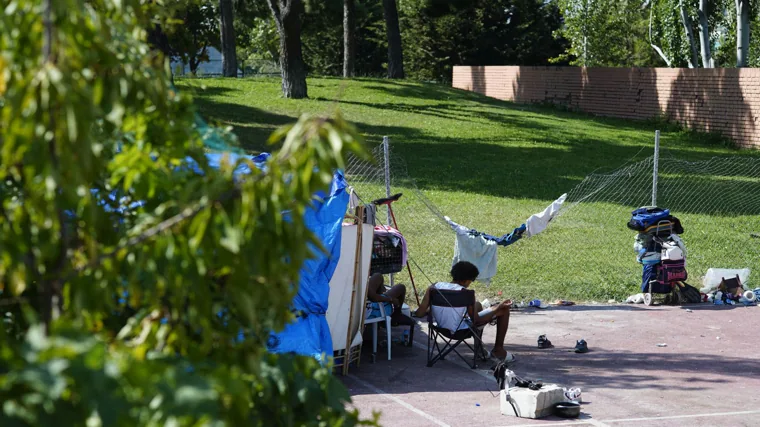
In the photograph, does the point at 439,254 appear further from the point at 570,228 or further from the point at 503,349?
the point at 503,349

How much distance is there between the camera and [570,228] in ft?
49.4

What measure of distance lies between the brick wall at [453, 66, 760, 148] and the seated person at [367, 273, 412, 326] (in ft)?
58.9

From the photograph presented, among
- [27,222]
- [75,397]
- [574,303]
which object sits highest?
[27,222]

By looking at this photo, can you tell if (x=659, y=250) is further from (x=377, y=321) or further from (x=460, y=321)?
(x=377, y=321)

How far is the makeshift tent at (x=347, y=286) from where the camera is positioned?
8273 mm

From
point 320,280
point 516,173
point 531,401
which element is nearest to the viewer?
point 531,401

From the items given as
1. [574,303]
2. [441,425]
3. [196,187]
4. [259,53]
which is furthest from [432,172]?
[259,53]

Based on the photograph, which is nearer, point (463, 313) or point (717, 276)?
point (463, 313)

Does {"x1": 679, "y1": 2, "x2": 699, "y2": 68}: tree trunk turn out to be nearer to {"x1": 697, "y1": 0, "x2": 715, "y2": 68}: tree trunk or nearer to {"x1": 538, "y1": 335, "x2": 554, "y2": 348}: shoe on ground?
{"x1": 697, "y1": 0, "x2": 715, "y2": 68}: tree trunk

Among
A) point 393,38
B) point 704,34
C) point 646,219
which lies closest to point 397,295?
point 646,219

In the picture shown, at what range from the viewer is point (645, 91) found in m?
28.8

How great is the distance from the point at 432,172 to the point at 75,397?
17.7 metres

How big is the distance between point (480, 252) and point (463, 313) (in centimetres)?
203

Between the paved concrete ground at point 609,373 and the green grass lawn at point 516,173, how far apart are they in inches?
53.2
